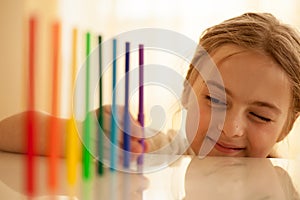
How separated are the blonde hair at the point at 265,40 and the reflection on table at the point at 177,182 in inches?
7.3

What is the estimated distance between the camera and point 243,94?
1.92 ft

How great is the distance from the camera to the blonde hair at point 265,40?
2.06ft

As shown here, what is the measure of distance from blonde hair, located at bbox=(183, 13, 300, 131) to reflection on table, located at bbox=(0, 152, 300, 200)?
7.3 inches

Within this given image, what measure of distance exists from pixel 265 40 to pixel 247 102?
11 centimetres

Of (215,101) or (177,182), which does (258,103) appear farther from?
(177,182)

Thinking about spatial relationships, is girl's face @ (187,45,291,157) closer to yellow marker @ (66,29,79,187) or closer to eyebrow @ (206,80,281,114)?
eyebrow @ (206,80,281,114)

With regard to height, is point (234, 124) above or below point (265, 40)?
below

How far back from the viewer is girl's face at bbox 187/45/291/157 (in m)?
0.59

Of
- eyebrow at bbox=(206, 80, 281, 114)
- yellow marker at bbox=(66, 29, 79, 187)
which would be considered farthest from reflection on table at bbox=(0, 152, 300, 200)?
eyebrow at bbox=(206, 80, 281, 114)

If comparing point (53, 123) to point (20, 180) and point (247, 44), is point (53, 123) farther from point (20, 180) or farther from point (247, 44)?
point (247, 44)

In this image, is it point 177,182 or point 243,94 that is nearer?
point 177,182

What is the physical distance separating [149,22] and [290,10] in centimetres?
47

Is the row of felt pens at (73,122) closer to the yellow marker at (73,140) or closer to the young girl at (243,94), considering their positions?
the yellow marker at (73,140)

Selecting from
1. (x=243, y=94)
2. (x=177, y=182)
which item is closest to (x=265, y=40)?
(x=243, y=94)
